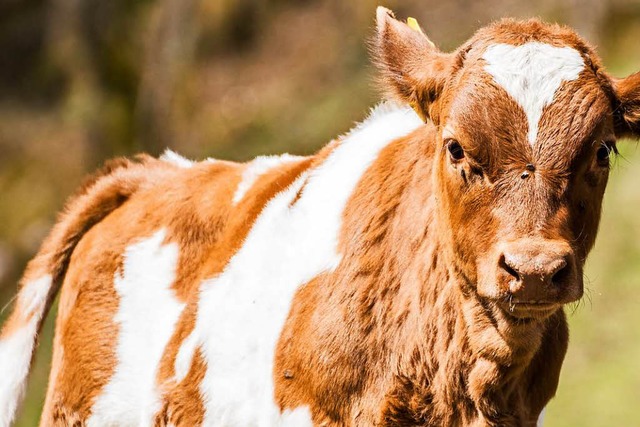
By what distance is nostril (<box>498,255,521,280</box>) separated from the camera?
13.5ft

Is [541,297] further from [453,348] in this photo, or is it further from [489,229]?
[453,348]

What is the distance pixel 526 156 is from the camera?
14.1 feet

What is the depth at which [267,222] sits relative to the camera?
5574 mm

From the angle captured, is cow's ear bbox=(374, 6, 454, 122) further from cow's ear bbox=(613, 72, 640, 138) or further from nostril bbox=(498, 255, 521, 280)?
nostril bbox=(498, 255, 521, 280)

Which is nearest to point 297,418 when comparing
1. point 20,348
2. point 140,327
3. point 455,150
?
point 455,150

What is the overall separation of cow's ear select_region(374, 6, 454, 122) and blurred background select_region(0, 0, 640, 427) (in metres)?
12.7

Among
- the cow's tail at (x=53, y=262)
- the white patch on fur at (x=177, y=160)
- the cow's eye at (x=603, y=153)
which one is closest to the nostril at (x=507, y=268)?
the cow's eye at (x=603, y=153)

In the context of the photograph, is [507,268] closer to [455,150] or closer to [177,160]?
[455,150]

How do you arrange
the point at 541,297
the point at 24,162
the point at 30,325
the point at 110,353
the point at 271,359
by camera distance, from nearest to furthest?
the point at 541,297 → the point at 271,359 → the point at 110,353 → the point at 30,325 → the point at 24,162

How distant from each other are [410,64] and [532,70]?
0.73 m

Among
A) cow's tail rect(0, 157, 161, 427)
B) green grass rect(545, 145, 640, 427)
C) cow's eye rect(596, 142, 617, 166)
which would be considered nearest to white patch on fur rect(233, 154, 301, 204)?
cow's tail rect(0, 157, 161, 427)

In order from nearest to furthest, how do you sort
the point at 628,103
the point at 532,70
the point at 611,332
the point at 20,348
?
the point at 532,70, the point at 628,103, the point at 20,348, the point at 611,332

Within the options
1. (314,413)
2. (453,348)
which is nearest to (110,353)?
(314,413)

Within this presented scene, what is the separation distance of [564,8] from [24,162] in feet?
31.5
